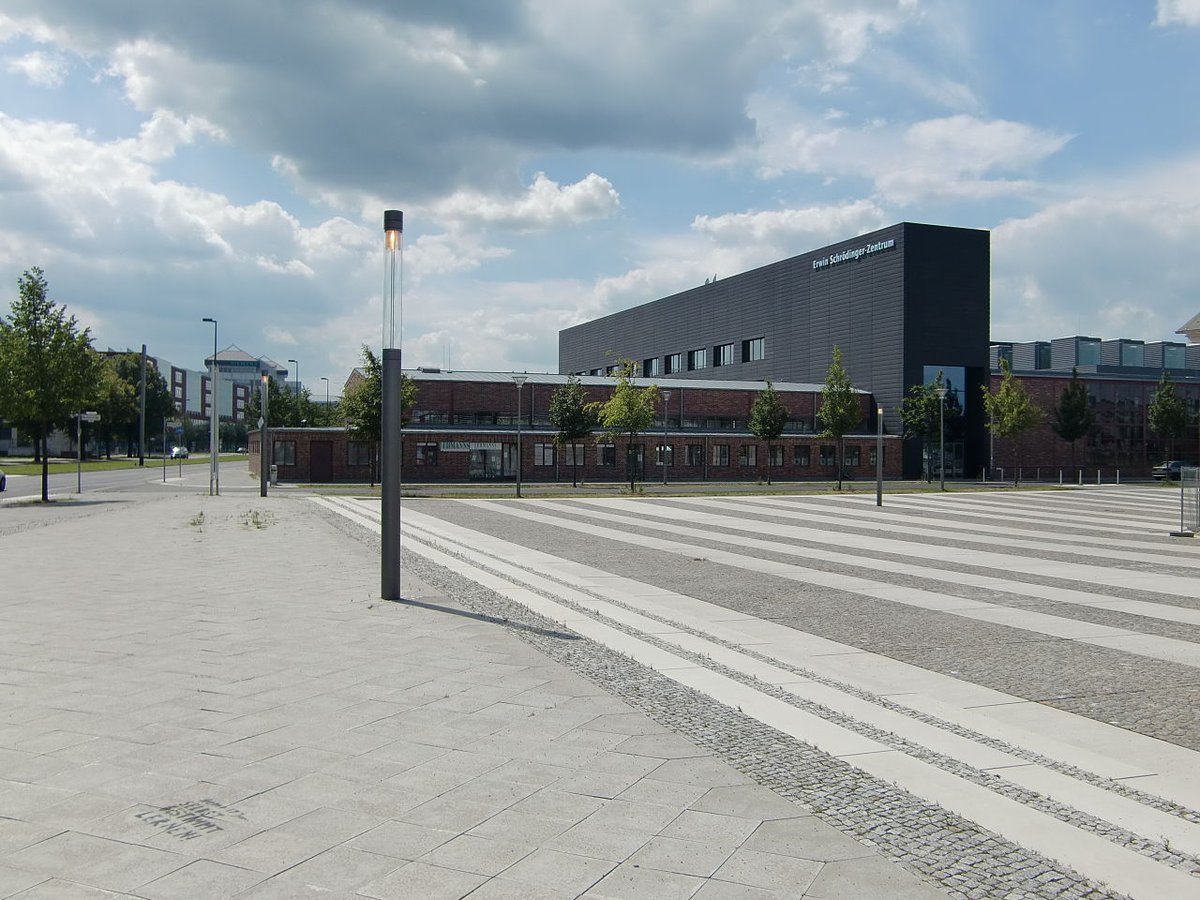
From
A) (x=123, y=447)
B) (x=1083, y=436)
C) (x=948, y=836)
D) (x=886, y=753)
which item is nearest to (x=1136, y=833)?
(x=948, y=836)

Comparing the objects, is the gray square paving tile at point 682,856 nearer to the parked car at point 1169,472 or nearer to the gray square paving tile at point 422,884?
the gray square paving tile at point 422,884

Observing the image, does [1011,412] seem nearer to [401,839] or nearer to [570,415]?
[570,415]

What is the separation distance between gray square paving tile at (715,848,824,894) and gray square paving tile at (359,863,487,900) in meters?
0.96

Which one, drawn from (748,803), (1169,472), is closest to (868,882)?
(748,803)

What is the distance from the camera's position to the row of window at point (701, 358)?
7381 cm

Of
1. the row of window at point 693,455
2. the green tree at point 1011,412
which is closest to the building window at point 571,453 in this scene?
the row of window at point 693,455

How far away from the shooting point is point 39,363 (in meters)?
28.4

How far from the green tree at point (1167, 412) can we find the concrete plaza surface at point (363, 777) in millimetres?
68045

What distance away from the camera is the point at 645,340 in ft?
292

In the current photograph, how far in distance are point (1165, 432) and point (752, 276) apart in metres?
31.9

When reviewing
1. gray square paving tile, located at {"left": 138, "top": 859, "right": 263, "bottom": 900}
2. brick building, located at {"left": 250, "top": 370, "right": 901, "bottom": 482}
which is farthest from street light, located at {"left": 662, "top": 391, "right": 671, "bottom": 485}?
gray square paving tile, located at {"left": 138, "top": 859, "right": 263, "bottom": 900}

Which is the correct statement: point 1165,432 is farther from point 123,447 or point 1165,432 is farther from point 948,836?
point 123,447

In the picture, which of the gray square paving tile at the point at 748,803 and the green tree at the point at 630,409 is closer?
the gray square paving tile at the point at 748,803

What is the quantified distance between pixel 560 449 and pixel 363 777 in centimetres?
4840
